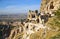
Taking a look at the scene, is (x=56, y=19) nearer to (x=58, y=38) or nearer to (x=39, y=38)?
(x=58, y=38)

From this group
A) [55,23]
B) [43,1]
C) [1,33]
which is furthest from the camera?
[1,33]

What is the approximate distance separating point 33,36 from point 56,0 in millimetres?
21449

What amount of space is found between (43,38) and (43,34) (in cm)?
153

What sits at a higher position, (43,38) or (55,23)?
(55,23)

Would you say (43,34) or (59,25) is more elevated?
(59,25)

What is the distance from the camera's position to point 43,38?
2877 cm

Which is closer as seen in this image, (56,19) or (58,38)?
(58,38)

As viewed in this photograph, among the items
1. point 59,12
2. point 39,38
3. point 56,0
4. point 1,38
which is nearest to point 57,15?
point 59,12

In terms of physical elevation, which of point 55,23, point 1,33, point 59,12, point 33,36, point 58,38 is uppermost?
point 59,12

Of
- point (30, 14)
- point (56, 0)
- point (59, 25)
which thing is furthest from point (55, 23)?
Answer: point (30, 14)

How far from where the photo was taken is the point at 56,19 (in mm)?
13922

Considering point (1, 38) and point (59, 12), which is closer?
point (59, 12)

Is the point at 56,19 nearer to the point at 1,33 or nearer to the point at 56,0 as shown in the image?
the point at 56,0

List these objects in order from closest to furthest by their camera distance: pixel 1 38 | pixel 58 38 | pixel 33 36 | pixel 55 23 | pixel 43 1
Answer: pixel 58 38 < pixel 55 23 < pixel 33 36 < pixel 43 1 < pixel 1 38
